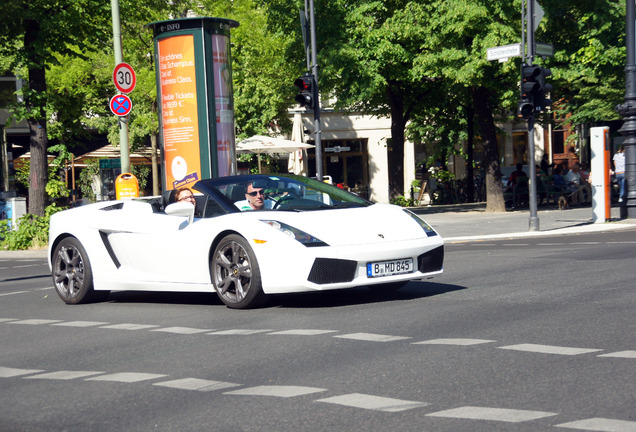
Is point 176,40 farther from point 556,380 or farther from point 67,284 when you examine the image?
point 556,380

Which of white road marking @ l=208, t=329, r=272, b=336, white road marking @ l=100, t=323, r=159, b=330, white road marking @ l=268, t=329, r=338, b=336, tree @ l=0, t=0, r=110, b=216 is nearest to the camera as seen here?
white road marking @ l=268, t=329, r=338, b=336

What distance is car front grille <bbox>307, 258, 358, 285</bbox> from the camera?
8.55 meters

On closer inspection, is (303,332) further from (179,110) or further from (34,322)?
(179,110)

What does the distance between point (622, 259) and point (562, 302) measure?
4.25 m

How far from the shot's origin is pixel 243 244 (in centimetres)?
882

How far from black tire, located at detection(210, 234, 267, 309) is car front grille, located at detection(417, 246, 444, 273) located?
1.47 metres

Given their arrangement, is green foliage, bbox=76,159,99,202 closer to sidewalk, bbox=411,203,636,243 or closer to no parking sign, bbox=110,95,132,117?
sidewalk, bbox=411,203,636,243

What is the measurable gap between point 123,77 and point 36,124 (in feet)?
11.4

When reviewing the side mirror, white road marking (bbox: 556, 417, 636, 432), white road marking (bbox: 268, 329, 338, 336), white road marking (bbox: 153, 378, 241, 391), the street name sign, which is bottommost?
white road marking (bbox: 268, 329, 338, 336)

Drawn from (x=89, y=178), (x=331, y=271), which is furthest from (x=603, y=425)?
(x=89, y=178)

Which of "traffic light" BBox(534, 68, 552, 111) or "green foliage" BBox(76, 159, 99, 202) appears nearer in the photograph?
"traffic light" BBox(534, 68, 552, 111)

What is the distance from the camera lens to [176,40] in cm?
1939

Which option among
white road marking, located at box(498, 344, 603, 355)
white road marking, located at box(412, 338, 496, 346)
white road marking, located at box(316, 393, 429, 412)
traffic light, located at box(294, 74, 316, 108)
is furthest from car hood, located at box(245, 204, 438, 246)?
traffic light, located at box(294, 74, 316, 108)

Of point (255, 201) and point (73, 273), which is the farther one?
point (73, 273)
